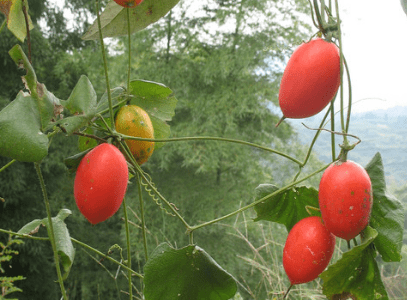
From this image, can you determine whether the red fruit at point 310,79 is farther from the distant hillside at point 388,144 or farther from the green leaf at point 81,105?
the distant hillside at point 388,144

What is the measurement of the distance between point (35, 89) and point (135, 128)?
0.12 meters

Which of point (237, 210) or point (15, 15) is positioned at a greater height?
point (15, 15)

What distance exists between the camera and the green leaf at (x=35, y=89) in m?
0.22

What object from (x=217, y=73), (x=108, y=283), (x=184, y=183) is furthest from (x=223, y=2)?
(x=108, y=283)

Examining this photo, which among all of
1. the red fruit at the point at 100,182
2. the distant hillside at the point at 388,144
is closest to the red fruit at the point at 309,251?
the red fruit at the point at 100,182

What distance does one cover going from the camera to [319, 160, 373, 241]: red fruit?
0.79 feet

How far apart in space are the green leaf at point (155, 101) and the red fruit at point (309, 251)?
198mm

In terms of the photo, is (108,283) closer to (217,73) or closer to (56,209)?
(56,209)

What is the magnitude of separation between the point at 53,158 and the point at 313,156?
2.85m

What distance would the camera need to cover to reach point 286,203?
1.20 ft

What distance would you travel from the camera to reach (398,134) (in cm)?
594

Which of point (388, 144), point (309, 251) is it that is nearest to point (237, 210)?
point (309, 251)

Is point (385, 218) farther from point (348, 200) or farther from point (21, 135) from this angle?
point (21, 135)

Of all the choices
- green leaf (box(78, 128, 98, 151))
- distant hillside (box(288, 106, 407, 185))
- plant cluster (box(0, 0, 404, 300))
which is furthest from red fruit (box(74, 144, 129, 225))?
distant hillside (box(288, 106, 407, 185))
